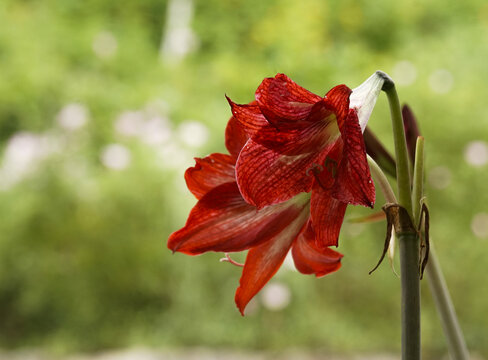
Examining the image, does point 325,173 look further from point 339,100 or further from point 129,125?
point 129,125

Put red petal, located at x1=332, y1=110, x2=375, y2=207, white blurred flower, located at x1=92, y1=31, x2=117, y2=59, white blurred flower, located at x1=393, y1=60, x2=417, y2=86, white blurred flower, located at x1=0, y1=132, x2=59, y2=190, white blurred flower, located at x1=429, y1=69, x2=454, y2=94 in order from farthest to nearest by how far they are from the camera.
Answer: white blurred flower, located at x1=92, y1=31, x2=117, y2=59 < white blurred flower, located at x1=393, y1=60, x2=417, y2=86 < white blurred flower, located at x1=429, y1=69, x2=454, y2=94 < white blurred flower, located at x1=0, y1=132, x2=59, y2=190 < red petal, located at x1=332, y1=110, x2=375, y2=207

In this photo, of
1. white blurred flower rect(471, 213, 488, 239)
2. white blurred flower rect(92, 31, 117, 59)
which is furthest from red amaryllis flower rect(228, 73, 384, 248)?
white blurred flower rect(92, 31, 117, 59)

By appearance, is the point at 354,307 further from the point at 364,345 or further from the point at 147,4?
the point at 147,4

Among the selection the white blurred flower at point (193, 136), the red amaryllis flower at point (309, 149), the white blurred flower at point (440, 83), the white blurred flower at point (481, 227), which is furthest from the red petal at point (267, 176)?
the white blurred flower at point (440, 83)

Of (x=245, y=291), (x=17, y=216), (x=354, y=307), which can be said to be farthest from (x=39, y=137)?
(x=245, y=291)

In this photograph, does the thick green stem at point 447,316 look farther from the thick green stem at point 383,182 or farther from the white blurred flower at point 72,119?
the white blurred flower at point 72,119

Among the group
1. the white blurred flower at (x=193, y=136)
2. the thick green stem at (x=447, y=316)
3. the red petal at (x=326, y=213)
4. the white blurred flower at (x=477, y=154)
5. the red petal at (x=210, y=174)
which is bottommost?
the thick green stem at (x=447, y=316)

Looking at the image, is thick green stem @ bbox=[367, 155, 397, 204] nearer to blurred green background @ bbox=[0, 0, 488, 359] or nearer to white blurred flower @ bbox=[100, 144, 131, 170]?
blurred green background @ bbox=[0, 0, 488, 359]
